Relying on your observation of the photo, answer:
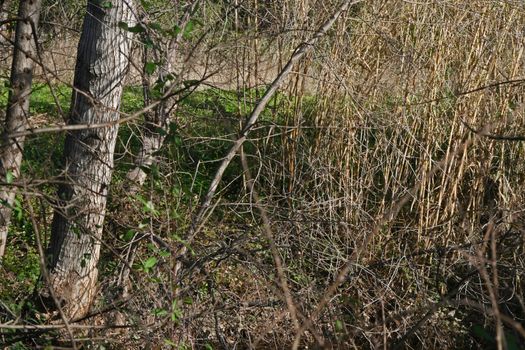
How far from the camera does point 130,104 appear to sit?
712 cm

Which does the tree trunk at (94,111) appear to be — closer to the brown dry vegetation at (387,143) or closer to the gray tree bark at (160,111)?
the gray tree bark at (160,111)

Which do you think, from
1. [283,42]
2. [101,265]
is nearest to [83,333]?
[101,265]

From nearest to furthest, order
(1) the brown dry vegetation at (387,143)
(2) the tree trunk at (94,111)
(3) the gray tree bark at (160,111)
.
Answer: (3) the gray tree bark at (160,111), (2) the tree trunk at (94,111), (1) the brown dry vegetation at (387,143)

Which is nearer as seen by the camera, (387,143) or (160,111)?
(160,111)

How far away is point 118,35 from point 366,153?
8.39 ft

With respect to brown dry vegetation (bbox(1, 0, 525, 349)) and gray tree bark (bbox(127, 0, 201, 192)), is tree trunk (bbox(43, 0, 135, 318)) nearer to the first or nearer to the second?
gray tree bark (bbox(127, 0, 201, 192))

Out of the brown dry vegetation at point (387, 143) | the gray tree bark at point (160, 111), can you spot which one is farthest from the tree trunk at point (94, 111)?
the brown dry vegetation at point (387, 143)

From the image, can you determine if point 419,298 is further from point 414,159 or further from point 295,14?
point 295,14

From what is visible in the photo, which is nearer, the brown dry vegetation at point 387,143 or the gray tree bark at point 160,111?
the gray tree bark at point 160,111

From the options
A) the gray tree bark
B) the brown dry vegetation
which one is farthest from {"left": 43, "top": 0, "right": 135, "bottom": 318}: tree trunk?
the brown dry vegetation

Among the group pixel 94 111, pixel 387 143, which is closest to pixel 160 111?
pixel 94 111

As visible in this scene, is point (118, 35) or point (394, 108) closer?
point (118, 35)

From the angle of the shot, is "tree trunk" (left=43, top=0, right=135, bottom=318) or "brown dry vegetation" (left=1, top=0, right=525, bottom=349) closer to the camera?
"tree trunk" (left=43, top=0, right=135, bottom=318)

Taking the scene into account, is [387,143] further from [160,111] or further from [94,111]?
[94,111]
